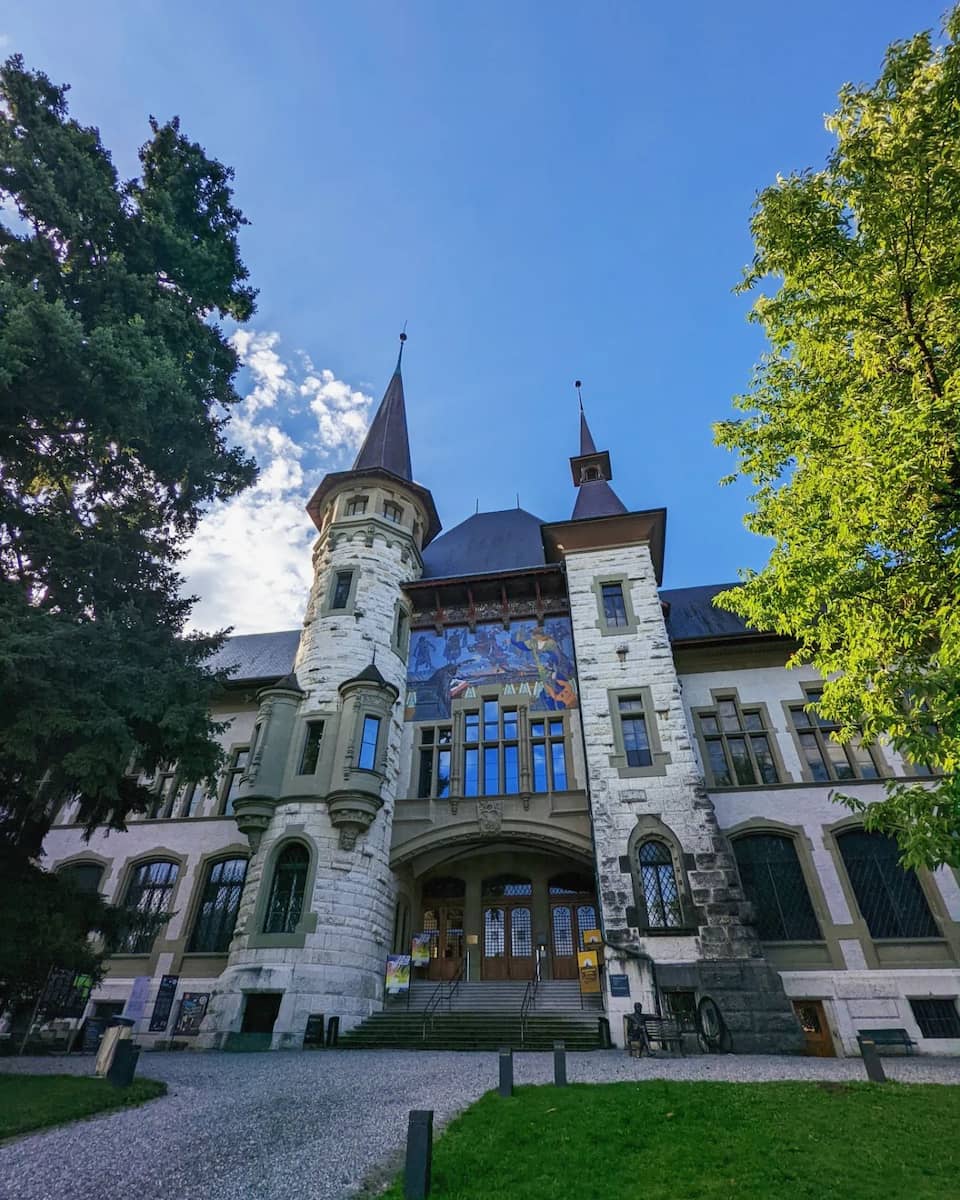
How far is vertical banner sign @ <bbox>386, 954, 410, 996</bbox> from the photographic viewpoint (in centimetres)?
1634

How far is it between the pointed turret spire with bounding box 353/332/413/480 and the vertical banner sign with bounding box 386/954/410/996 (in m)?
16.7

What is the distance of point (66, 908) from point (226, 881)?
1016 cm

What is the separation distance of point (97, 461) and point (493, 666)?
1322 cm

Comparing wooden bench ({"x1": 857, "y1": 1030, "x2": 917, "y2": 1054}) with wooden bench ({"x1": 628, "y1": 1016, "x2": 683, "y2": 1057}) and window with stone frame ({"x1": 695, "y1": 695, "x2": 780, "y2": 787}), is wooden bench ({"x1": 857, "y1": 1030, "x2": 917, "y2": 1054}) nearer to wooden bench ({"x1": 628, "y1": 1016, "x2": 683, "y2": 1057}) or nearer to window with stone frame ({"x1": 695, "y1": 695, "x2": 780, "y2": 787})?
wooden bench ({"x1": 628, "y1": 1016, "x2": 683, "y2": 1057})

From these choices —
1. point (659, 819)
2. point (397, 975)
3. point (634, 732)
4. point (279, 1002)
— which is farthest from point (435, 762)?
point (279, 1002)

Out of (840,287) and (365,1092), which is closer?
(365,1092)

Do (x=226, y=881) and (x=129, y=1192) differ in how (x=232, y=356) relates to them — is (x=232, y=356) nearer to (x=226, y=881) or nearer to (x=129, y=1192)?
(x=129, y=1192)

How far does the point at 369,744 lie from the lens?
18.3 meters

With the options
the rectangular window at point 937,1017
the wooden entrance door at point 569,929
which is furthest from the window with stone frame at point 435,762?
the rectangular window at point 937,1017

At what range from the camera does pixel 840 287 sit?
9.41 meters

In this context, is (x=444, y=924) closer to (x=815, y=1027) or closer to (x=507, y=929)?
(x=507, y=929)

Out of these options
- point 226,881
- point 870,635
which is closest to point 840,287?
point 870,635

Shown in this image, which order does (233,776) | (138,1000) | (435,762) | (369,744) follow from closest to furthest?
(138,1000) → (369,744) → (435,762) → (233,776)

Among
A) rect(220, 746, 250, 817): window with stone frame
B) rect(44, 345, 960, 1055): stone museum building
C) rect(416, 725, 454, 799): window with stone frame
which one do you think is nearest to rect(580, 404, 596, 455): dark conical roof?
rect(44, 345, 960, 1055): stone museum building
